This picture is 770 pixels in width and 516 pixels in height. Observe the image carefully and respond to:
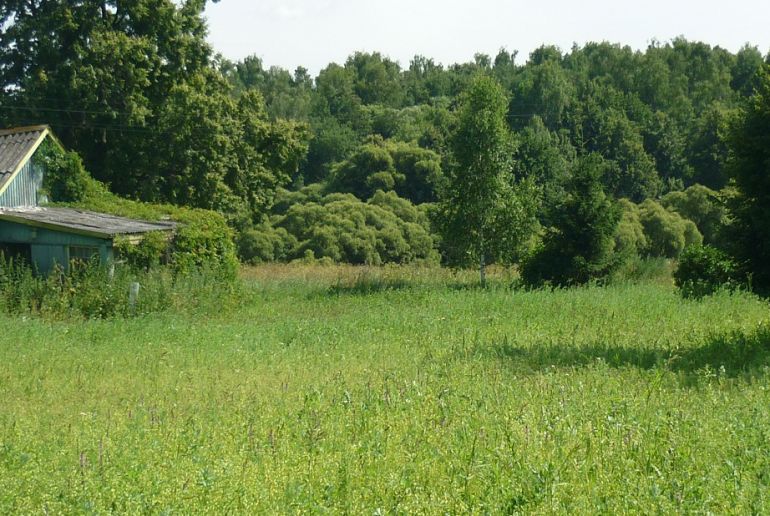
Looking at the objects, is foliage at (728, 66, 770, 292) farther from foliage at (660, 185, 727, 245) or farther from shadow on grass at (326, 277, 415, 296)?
foliage at (660, 185, 727, 245)

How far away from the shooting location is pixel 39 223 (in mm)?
19422

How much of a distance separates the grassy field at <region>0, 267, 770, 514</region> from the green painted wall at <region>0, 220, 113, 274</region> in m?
4.29

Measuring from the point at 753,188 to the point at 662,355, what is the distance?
10.9 feet

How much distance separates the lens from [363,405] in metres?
7.96

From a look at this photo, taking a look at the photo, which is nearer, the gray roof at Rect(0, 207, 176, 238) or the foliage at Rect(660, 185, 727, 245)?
the gray roof at Rect(0, 207, 176, 238)

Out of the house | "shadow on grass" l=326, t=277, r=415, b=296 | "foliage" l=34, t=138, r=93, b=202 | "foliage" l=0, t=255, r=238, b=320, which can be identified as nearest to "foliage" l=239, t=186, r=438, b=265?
"shadow on grass" l=326, t=277, r=415, b=296

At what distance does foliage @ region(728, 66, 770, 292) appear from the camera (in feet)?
39.4

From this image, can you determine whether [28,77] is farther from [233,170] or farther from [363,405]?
[363,405]

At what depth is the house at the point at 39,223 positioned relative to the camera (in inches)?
754

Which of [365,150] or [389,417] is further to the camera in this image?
[365,150]

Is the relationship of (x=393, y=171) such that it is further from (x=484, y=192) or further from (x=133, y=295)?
(x=133, y=295)

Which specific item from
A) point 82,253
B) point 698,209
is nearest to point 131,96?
point 82,253

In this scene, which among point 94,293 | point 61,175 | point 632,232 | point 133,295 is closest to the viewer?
point 133,295

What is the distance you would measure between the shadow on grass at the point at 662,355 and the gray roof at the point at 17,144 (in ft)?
52.7
